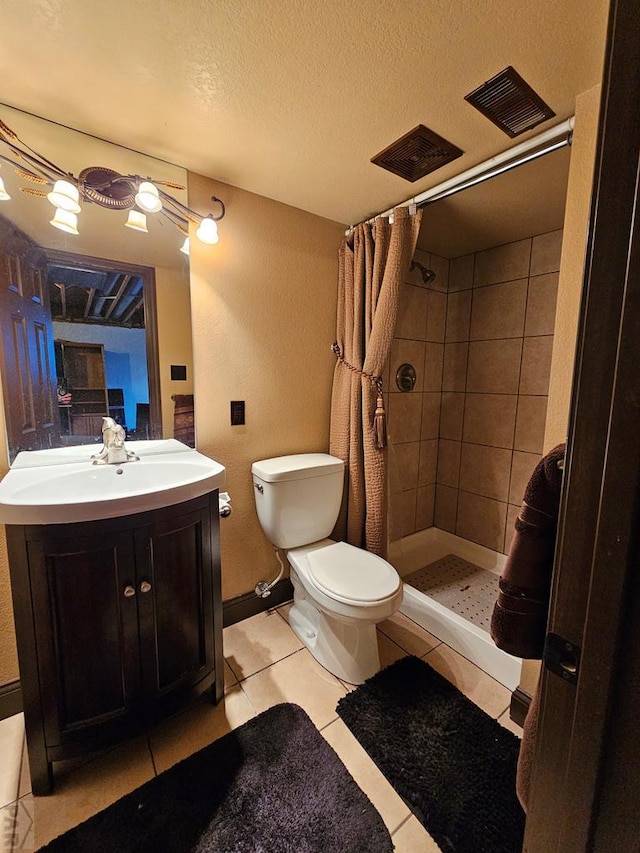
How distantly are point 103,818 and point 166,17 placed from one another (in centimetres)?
208

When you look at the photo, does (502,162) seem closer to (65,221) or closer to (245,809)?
(65,221)

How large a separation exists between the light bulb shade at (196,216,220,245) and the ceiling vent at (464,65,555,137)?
98cm

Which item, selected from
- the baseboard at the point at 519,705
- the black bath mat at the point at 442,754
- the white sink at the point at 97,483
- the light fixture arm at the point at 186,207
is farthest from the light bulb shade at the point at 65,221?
the baseboard at the point at 519,705

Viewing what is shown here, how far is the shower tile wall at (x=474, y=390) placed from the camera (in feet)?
7.07

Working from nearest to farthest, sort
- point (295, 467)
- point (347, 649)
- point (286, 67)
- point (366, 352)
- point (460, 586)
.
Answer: point (286, 67) < point (347, 649) < point (295, 467) < point (366, 352) < point (460, 586)

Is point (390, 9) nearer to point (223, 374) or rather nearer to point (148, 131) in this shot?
point (148, 131)

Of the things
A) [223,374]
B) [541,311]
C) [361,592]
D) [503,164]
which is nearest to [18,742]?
[361,592]

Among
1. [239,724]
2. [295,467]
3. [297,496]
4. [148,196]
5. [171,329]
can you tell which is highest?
[148,196]

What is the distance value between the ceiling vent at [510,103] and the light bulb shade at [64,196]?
1.33m

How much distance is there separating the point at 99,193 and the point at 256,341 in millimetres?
790

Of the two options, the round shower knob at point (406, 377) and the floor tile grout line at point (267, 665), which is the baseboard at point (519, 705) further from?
the round shower knob at point (406, 377)

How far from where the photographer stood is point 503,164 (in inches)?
53.1

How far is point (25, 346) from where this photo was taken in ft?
4.17

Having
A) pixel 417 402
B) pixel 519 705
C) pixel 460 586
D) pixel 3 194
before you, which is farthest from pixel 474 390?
pixel 3 194
